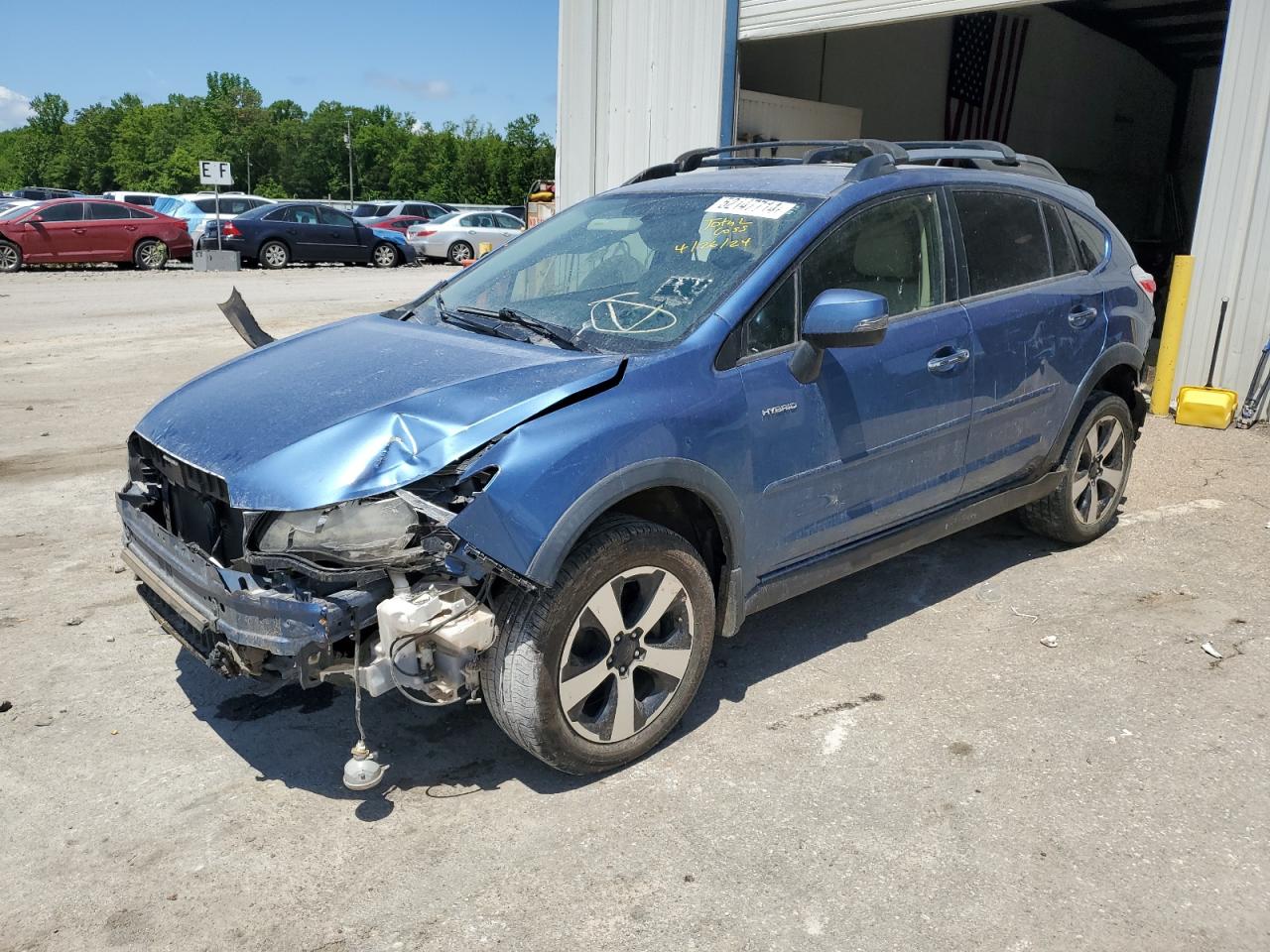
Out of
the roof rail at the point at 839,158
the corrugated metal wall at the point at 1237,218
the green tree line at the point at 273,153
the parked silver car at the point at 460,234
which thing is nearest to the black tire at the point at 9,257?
the parked silver car at the point at 460,234

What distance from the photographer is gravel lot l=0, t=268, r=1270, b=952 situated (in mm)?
2684

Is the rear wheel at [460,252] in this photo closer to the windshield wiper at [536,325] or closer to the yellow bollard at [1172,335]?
the yellow bollard at [1172,335]

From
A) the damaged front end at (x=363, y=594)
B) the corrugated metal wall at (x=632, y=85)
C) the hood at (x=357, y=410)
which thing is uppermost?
the corrugated metal wall at (x=632, y=85)

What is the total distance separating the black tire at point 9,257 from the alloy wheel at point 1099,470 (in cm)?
2164

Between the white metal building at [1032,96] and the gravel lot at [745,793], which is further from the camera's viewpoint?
the white metal building at [1032,96]

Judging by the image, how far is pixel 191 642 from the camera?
3.17 meters

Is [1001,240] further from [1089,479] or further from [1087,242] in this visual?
[1089,479]

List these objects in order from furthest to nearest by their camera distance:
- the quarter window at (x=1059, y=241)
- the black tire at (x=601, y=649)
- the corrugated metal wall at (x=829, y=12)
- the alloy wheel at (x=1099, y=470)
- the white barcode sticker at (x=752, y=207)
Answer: the corrugated metal wall at (x=829, y=12)
the alloy wheel at (x=1099, y=470)
the quarter window at (x=1059, y=241)
the white barcode sticker at (x=752, y=207)
the black tire at (x=601, y=649)

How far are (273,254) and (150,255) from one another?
2547mm

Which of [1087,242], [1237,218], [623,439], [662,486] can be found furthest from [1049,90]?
[623,439]

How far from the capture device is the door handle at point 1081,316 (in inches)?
186

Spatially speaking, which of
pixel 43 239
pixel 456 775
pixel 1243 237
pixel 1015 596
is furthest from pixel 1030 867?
pixel 43 239

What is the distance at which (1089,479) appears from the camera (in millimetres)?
5203

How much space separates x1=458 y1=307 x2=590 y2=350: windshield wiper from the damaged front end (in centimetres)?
78
